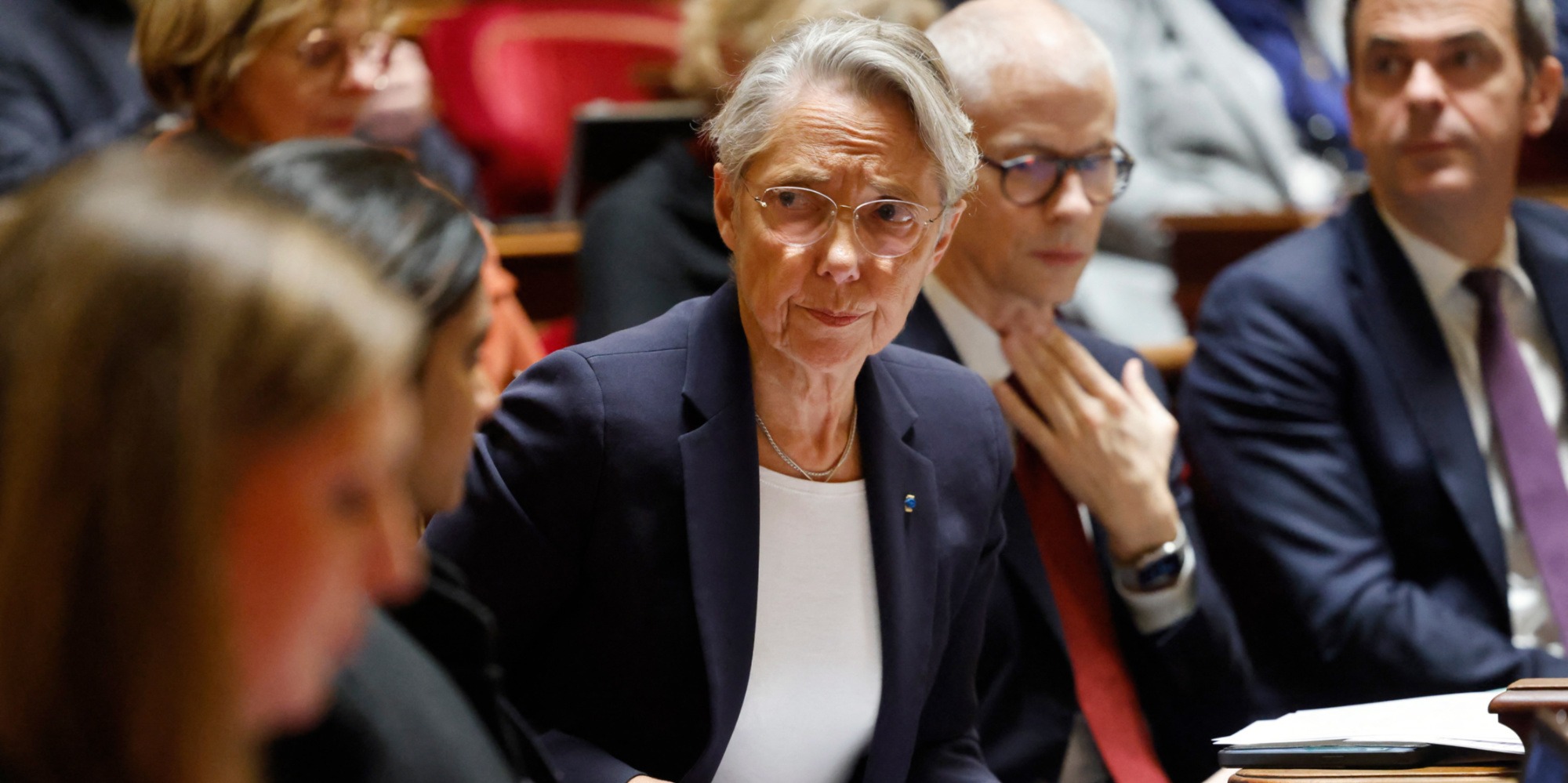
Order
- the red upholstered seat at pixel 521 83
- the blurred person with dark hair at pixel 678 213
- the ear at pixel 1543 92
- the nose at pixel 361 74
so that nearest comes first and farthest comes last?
the nose at pixel 361 74 → the ear at pixel 1543 92 → the blurred person with dark hair at pixel 678 213 → the red upholstered seat at pixel 521 83

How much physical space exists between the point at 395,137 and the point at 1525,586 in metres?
2.44

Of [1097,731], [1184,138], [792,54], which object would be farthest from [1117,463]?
[1184,138]

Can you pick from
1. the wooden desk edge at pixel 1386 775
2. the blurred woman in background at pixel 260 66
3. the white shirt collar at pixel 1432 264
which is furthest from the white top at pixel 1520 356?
the blurred woman in background at pixel 260 66

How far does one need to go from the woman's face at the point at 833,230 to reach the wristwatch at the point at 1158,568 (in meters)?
0.57

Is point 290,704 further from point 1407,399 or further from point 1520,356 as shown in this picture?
point 1520,356

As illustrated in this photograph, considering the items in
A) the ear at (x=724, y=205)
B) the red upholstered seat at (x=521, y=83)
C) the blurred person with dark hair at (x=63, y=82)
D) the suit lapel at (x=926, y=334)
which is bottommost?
the red upholstered seat at (x=521, y=83)

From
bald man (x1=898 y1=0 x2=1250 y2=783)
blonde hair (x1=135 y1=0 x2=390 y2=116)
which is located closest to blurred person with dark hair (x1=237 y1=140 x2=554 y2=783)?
bald man (x1=898 y1=0 x2=1250 y2=783)

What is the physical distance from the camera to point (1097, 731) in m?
1.88

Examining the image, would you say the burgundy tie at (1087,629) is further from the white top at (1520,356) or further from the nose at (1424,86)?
the nose at (1424,86)

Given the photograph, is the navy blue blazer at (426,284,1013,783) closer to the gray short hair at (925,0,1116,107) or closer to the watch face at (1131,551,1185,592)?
the watch face at (1131,551,1185,592)

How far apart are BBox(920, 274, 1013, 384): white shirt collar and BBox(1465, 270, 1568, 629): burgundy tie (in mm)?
777

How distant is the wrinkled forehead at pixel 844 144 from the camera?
1.52 m

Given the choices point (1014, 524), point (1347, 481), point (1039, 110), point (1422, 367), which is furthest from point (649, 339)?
point (1422, 367)

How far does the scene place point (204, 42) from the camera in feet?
6.44
